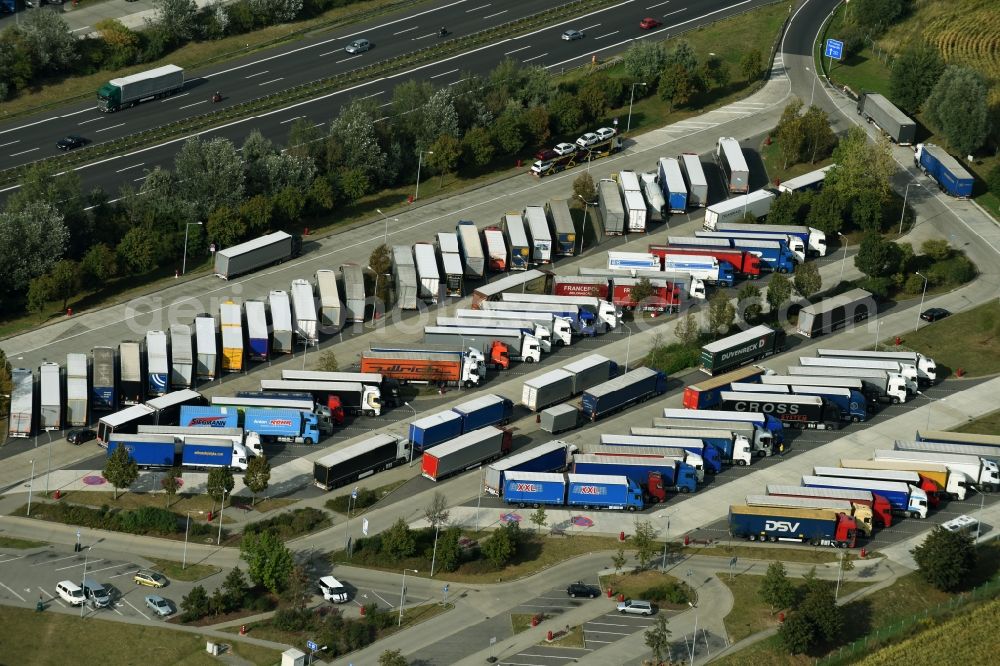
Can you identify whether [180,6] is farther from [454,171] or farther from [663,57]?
[663,57]

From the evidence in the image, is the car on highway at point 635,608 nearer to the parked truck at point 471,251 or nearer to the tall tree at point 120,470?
the tall tree at point 120,470

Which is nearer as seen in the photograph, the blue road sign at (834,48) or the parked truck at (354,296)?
the parked truck at (354,296)

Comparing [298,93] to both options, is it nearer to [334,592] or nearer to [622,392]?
[622,392]

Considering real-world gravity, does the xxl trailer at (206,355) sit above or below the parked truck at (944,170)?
below

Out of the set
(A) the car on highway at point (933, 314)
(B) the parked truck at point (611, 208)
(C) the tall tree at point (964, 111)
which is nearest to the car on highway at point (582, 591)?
(A) the car on highway at point (933, 314)

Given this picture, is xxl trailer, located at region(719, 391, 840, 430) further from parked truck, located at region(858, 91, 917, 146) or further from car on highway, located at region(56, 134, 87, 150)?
car on highway, located at region(56, 134, 87, 150)

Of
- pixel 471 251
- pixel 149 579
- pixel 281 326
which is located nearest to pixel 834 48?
pixel 471 251

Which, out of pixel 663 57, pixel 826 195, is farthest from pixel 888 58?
pixel 826 195
